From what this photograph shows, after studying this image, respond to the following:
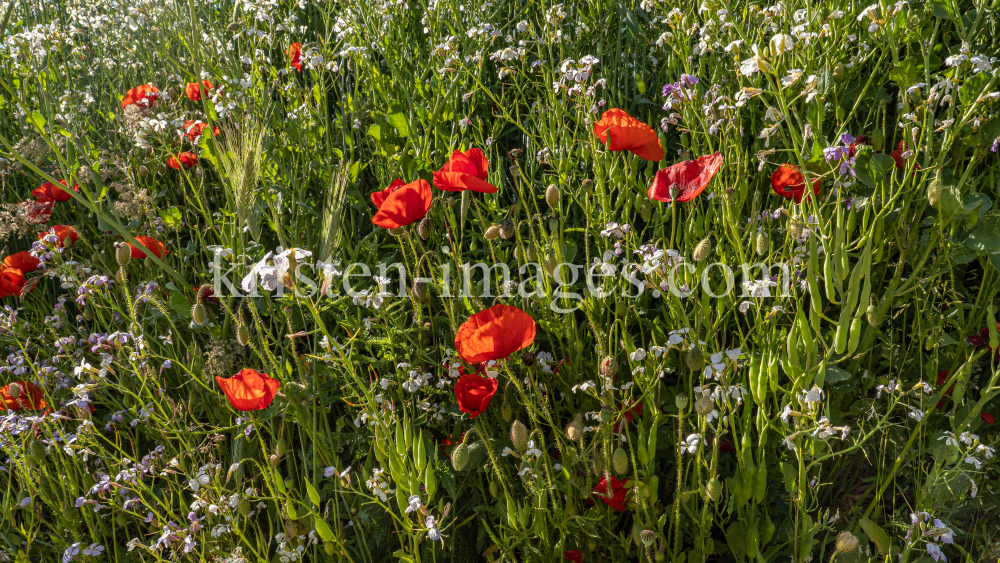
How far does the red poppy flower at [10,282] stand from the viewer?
1.74 m

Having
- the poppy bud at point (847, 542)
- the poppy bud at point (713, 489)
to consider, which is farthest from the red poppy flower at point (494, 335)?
the poppy bud at point (847, 542)

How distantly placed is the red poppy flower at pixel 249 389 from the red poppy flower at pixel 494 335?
0.40 meters

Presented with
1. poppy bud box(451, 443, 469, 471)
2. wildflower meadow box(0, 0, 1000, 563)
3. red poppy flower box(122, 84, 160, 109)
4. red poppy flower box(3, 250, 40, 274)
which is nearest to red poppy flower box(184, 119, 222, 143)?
wildflower meadow box(0, 0, 1000, 563)

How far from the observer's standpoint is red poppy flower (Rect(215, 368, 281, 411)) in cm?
126

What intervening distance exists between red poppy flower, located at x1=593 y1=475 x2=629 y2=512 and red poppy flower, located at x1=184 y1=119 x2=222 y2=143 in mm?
1403

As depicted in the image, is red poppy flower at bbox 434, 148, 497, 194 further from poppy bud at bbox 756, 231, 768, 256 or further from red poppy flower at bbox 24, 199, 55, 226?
red poppy flower at bbox 24, 199, 55, 226

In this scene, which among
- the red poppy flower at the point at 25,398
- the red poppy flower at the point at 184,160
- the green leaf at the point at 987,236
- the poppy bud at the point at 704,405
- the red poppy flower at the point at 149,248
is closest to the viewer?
the poppy bud at the point at 704,405

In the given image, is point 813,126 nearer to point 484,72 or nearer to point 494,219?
point 494,219

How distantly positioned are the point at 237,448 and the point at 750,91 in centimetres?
→ 131

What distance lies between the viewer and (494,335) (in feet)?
3.71

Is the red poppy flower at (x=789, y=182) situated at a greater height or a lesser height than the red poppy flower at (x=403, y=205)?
lesser

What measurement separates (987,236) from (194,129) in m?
2.06

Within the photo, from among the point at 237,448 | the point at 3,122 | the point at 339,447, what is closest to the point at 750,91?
the point at 339,447

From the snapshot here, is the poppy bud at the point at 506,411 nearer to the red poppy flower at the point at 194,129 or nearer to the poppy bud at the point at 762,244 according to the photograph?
the poppy bud at the point at 762,244
